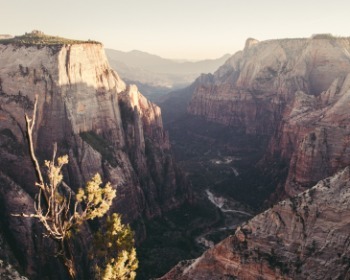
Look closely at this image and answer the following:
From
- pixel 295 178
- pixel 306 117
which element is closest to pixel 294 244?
pixel 295 178

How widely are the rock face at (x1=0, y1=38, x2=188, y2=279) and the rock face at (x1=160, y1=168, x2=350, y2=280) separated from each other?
114 feet

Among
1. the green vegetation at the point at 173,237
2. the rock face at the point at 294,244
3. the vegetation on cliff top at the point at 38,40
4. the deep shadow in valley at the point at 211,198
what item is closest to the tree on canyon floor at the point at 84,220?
the rock face at the point at 294,244

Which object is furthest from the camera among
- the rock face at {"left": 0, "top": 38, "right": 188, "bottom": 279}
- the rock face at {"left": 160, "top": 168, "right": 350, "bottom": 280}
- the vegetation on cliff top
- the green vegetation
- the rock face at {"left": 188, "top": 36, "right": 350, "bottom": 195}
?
the vegetation on cliff top

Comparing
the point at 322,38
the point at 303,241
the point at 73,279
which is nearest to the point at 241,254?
the point at 303,241

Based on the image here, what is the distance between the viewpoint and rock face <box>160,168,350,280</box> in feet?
140

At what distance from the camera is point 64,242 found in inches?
960

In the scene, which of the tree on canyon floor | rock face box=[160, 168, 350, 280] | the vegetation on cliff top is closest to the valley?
rock face box=[160, 168, 350, 280]

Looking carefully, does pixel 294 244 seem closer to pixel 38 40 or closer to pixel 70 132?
pixel 70 132

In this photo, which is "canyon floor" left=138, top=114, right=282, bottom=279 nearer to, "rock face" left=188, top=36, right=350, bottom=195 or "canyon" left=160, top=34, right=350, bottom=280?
"canyon" left=160, top=34, right=350, bottom=280

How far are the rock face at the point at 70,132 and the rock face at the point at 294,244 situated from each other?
34746 mm

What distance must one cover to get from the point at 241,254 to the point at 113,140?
58024 mm

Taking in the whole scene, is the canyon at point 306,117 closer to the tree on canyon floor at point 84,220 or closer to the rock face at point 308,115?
the rock face at point 308,115

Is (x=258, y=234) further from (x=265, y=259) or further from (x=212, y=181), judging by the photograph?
(x=212, y=181)

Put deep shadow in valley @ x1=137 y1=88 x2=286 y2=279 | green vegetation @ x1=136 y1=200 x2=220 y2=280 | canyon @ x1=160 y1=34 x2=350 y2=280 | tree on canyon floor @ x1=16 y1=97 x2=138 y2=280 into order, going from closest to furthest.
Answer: tree on canyon floor @ x1=16 y1=97 x2=138 y2=280, canyon @ x1=160 y1=34 x2=350 y2=280, green vegetation @ x1=136 y1=200 x2=220 y2=280, deep shadow in valley @ x1=137 y1=88 x2=286 y2=279
